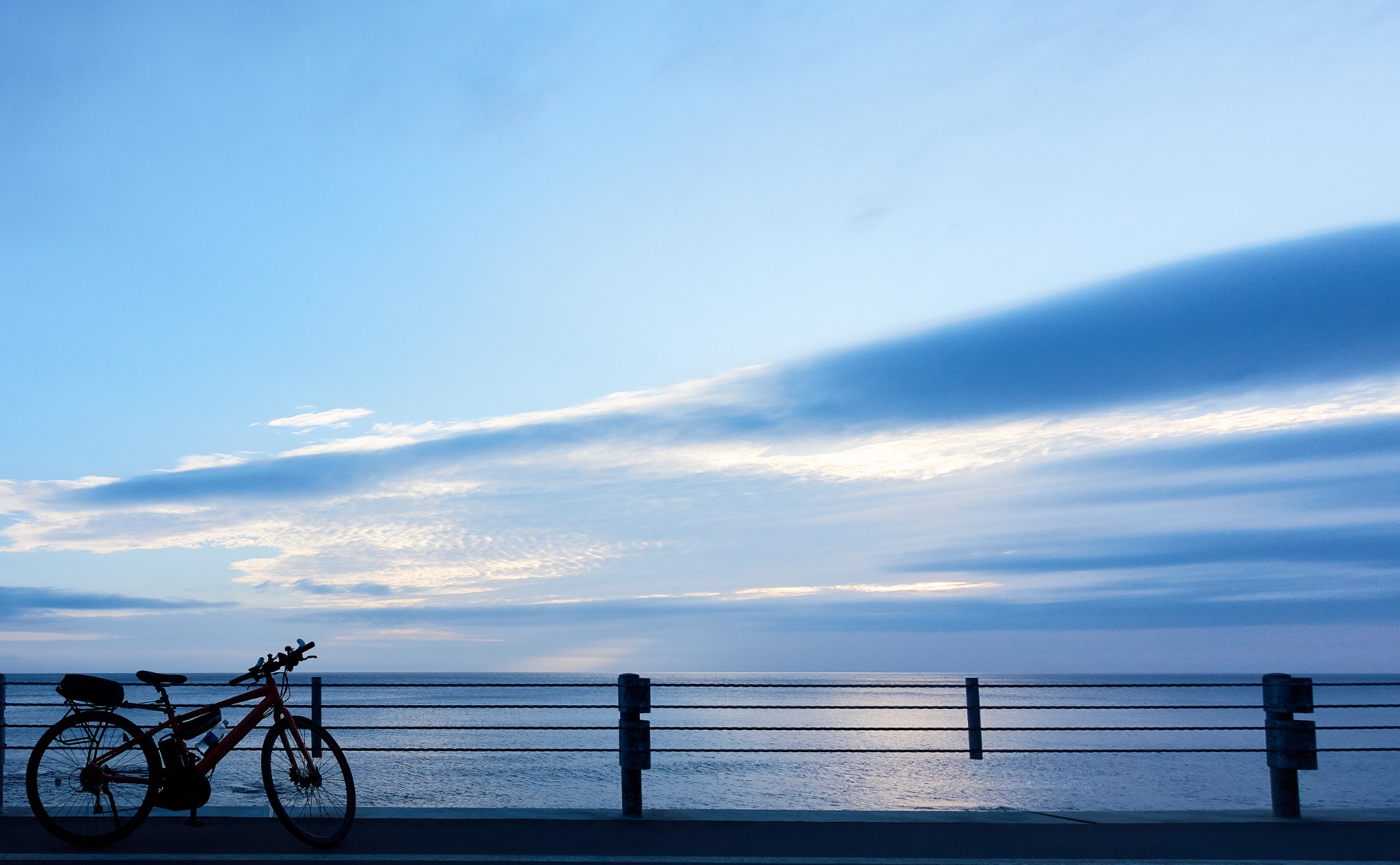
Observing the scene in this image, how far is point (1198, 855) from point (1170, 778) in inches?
1401

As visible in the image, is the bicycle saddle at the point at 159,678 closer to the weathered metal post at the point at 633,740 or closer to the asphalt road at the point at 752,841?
the asphalt road at the point at 752,841

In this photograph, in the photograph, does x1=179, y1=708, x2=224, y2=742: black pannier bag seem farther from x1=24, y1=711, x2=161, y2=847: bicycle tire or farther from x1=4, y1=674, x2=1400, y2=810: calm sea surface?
x1=4, y1=674, x2=1400, y2=810: calm sea surface

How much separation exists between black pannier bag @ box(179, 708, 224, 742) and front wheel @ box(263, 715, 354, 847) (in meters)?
0.37

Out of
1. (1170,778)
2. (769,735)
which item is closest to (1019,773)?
(1170,778)

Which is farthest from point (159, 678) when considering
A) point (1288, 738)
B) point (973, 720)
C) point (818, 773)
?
point (818, 773)

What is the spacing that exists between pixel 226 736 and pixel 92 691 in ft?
2.77

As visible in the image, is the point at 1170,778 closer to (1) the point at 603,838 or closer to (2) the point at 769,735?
(2) the point at 769,735

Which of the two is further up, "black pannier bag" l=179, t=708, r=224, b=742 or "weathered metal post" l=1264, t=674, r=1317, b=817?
"black pannier bag" l=179, t=708, r=224, b=742

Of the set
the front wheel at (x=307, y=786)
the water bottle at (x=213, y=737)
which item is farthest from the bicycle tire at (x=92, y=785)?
the front wheel at (x=307, y=786)

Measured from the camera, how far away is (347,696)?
10394 centimetres

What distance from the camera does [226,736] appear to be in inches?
271

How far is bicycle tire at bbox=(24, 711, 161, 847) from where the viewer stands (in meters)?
6.64

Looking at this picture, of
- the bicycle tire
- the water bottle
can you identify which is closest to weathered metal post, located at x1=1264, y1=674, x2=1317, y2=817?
the water bottle

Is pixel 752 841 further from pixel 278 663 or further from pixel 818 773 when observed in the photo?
pixel 818 773
